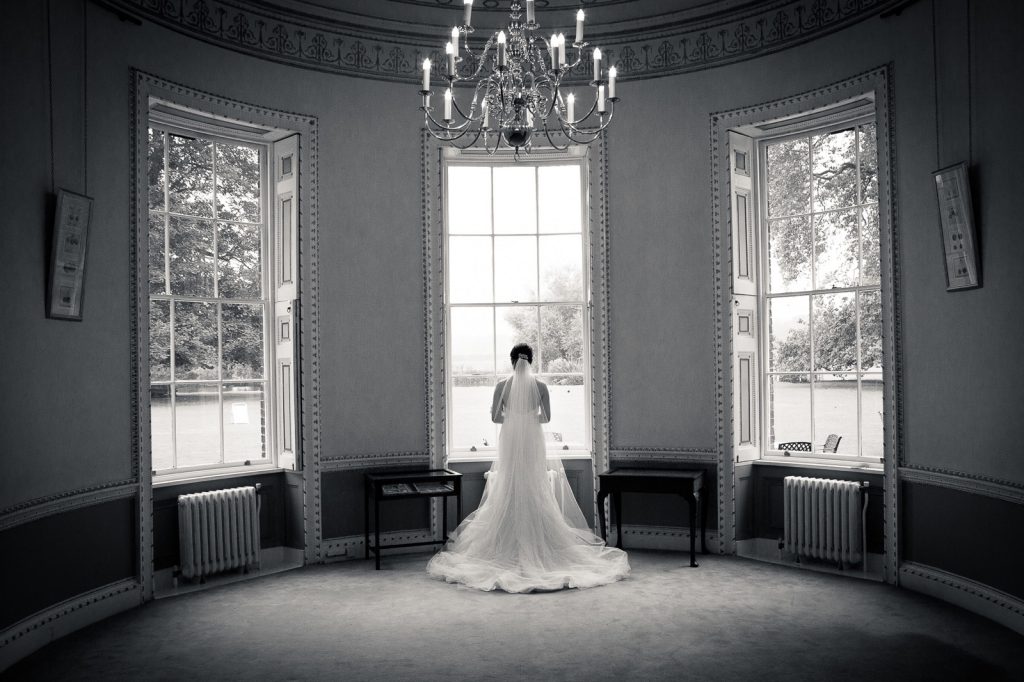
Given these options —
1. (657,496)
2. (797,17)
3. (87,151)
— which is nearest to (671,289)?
(657,496)

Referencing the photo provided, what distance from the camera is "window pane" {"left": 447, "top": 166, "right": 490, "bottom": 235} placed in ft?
22.8

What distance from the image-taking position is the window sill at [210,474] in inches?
221

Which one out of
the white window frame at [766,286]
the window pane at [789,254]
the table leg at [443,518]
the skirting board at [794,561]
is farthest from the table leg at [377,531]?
the window pane at [789,254]

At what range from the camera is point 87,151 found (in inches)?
192

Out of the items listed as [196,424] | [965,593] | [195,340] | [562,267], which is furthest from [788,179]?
[196,424]

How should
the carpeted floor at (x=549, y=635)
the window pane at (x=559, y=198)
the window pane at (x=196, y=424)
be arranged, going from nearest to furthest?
1. the carpeted floor at (x=549, y=635)
2. the window pane at (x=196, y=424)
3. the window pane at (x=559, y=198)

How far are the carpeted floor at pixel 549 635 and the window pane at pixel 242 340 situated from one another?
160 cm

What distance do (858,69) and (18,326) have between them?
5558 millimetres

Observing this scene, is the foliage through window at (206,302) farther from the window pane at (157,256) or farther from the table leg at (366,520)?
the table leg at (366,520)

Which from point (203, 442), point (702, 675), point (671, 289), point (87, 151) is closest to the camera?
point (702, 675)

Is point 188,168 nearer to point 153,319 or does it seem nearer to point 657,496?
point 153,319

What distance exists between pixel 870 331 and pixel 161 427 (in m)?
5.17

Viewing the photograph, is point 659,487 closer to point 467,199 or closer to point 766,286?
point 766,286

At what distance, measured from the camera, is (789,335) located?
642 cm
